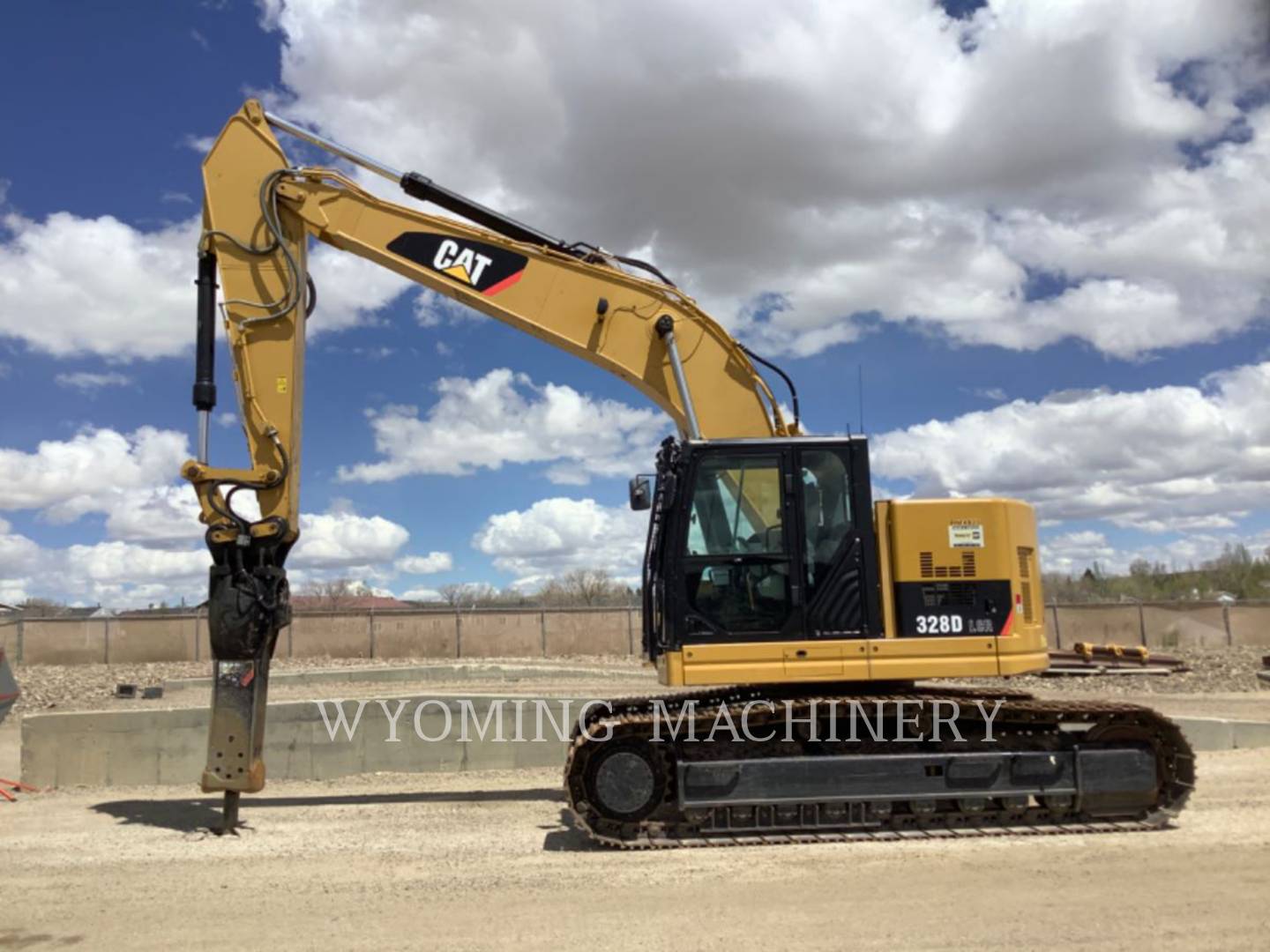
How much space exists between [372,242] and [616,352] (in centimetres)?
251

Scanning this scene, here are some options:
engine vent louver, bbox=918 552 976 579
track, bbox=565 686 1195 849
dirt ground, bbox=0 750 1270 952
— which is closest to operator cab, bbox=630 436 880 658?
engine vent louver, bbox=918 552 976 579

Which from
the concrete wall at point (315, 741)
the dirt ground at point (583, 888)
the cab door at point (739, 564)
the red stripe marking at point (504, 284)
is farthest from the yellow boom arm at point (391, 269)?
the concrete wall at point (315, 741)

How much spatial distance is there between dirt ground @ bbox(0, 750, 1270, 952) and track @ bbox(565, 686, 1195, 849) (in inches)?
10.6

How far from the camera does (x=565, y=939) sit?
5.79m

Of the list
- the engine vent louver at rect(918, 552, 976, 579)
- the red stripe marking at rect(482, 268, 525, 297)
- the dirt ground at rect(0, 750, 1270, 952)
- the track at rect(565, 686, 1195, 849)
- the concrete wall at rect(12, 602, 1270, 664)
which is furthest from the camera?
the concrete wall at rect(12, 602, 1270, 664)

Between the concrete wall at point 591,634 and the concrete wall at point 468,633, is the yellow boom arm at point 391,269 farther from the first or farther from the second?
the concrete wall at point 591,634

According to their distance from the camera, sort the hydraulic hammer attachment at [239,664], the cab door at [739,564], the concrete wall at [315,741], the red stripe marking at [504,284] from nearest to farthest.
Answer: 1. the cab door at [739,564]
2. the hydraulic hammer attachment at [239,664]
3. the red stripe marking at [504,284]
4. the concrete wall at [315,741]

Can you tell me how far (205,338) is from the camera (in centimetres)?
895

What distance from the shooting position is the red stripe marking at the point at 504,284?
9.23 metres

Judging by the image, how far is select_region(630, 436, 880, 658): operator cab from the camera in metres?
7.79

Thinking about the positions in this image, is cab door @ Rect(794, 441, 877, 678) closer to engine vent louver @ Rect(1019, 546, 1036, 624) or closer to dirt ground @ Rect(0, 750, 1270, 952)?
engine vent louver @ Rect(1019, 546, 1036, 624)

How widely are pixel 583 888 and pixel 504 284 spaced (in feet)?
17.0

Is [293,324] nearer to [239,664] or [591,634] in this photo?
[239,664]

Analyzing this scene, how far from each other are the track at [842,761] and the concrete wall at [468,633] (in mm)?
22057
